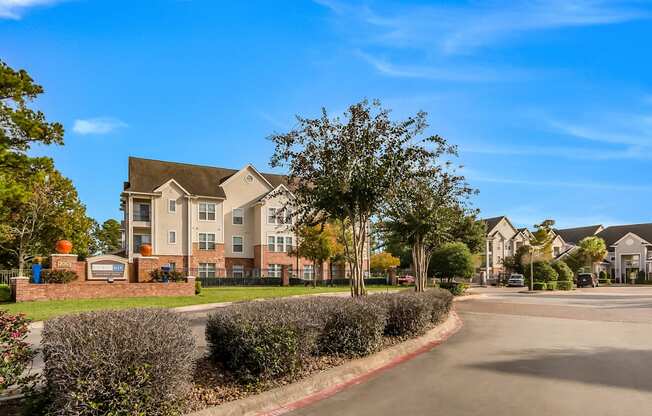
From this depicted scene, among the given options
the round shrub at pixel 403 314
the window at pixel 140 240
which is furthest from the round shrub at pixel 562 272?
the round shrub at pixel 403 314

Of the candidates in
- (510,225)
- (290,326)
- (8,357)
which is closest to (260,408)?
(290,326)

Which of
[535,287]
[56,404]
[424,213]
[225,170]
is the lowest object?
[535,287]

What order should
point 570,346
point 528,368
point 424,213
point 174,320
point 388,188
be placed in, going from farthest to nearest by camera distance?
point 424,213 < point 388,188 < point 570,346 < point 528,368 < point 174,320

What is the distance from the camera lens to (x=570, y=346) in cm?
1223

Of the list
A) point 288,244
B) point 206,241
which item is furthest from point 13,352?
point 288,244

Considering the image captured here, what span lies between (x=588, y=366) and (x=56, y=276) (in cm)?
2649

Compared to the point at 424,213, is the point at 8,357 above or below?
below

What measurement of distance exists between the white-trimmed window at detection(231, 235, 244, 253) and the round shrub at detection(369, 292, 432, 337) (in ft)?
141

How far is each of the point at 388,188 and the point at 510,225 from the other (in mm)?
75208

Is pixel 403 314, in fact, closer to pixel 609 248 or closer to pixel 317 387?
pixel 317 387

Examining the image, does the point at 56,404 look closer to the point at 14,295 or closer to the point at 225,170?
the point at 14,295

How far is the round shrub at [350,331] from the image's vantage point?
30.2 ft

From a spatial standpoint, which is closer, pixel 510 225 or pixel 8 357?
pixel 8 357

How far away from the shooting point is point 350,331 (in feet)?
30.7
